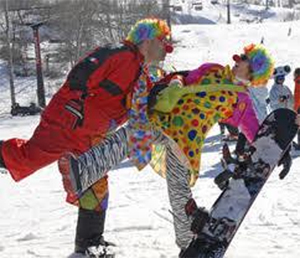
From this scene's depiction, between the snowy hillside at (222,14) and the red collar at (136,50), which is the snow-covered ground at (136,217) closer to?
the red collar at (136,50)

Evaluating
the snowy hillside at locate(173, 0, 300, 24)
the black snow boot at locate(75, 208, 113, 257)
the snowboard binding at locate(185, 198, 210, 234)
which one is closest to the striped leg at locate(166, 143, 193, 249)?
the snowboard binding at locate(185, 198, 210, 234)

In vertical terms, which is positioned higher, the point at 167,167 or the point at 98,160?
the point at 98,160

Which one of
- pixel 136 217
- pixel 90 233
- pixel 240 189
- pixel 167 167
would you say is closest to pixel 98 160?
pixel 167 167

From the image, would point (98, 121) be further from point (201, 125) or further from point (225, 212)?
point (225, 212)

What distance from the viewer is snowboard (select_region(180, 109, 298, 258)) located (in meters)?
3.74

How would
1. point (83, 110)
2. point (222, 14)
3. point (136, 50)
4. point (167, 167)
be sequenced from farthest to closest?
point (222, 14) → point (167, 167) → point (136, 50) → point (83, 110)

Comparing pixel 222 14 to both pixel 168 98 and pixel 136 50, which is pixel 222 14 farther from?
pixel 168 98

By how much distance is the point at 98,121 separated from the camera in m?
4.07

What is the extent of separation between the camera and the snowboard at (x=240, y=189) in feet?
12.3

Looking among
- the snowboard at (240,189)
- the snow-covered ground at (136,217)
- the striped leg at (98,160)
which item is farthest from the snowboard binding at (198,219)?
the snow-covered ground at (136,217)

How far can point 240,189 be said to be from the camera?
3938mm

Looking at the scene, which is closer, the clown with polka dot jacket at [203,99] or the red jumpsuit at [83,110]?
the red jumpsuit at [83,110]

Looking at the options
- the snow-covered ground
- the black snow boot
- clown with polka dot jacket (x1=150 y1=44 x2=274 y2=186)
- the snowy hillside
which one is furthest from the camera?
the snowy hillside

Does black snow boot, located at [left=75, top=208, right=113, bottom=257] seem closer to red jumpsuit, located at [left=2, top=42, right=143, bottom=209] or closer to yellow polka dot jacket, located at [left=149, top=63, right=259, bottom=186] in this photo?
red jumpsuit, located at [left=2, top=42, right=143, bottom=209]
